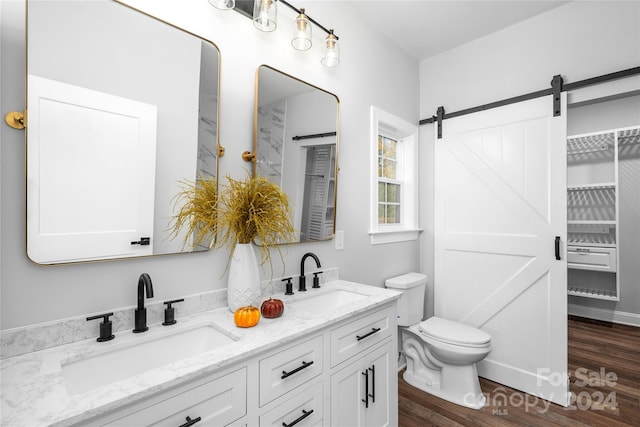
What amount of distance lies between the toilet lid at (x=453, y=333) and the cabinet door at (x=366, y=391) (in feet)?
2.16

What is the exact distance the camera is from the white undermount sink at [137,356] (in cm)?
94

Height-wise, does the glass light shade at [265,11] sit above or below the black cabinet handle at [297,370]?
above

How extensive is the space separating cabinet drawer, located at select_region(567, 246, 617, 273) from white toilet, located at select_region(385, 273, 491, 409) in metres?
2.22

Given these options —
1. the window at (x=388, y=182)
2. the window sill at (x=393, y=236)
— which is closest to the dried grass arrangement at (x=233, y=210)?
the window sill at (x=393, y=236)

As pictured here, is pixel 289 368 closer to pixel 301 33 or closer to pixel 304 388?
pixel 304 388

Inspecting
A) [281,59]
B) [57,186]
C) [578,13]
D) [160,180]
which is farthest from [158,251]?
[578,13]

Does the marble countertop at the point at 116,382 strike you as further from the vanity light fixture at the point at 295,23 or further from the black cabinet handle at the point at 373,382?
the vanity light fixture at the point at 295,23

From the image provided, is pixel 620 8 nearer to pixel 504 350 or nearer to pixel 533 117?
pixel 533 117

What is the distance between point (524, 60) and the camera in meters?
2.36

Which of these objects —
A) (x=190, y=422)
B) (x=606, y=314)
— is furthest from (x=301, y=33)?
(x=606, y=314)

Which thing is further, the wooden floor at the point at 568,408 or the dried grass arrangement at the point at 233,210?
the wooden floor at the point at 568,408

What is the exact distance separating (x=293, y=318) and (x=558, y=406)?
210 centimetres

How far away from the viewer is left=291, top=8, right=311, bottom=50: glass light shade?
165 centimetres

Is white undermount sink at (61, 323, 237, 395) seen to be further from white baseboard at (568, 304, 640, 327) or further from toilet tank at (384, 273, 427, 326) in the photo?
white baseboard at (568, 304, 640, 327)
